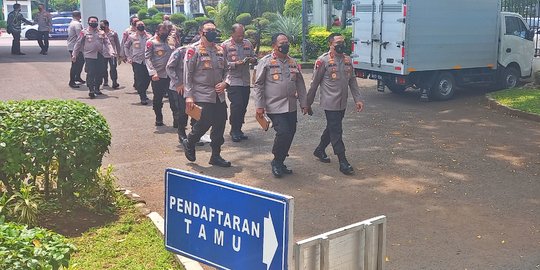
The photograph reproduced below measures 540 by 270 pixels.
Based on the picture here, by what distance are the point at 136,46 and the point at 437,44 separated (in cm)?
623

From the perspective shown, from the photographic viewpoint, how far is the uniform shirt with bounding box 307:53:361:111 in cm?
827

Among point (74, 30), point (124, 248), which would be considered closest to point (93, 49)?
point (74, 30)

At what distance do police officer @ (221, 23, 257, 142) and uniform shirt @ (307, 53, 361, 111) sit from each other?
6.15 feet

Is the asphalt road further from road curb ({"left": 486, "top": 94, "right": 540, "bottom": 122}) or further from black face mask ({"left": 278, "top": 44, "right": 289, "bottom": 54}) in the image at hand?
black face mask ({"left": 278, "top": 44, "right": 289, "bottom": 54})

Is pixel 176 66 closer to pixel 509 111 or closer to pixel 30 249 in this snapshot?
pixel 30 249

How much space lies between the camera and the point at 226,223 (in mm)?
2721

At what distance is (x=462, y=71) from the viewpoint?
1523 centimetres

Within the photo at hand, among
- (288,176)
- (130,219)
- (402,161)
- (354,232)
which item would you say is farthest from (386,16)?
(354,232)

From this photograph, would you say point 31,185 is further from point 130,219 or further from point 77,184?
point 130,219

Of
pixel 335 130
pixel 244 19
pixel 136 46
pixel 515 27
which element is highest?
pixel 244 19

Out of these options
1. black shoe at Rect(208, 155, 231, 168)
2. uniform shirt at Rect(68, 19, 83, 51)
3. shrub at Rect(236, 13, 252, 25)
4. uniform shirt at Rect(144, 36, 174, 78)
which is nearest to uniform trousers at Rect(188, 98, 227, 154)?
black shoe at Rect(208, 155, 231, 168)

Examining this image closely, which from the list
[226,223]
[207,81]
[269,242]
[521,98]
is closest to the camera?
[269,242]

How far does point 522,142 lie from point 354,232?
8.02 metres

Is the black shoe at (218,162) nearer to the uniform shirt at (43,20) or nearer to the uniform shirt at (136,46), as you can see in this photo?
the uniform shirt at (136,46)
